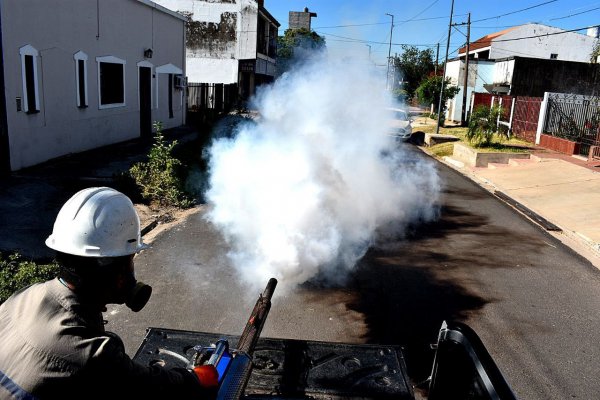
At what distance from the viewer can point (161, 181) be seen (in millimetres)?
10102

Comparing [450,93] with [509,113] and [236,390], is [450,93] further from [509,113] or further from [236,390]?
[236,390]

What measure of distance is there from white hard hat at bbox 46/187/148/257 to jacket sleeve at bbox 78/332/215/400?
366mm

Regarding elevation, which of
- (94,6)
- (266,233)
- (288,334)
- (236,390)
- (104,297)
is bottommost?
(288,334)

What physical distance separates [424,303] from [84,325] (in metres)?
4.65

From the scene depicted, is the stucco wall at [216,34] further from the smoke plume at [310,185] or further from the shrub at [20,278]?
the shrub at [20,278]

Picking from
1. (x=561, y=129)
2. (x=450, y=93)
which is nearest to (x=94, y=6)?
(x=561, y=129)

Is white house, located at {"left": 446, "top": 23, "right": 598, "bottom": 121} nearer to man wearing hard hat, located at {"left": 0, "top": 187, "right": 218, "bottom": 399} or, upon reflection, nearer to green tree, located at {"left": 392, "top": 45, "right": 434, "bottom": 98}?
green tree, located at {"left": 392, "top": 45, "right": 434, "bottom": 98}

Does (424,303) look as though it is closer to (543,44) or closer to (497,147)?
(497,147)

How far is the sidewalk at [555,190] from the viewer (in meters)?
9.41

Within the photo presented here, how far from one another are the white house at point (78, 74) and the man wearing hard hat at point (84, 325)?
31.4 feet

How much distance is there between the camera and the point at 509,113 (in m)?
23.0

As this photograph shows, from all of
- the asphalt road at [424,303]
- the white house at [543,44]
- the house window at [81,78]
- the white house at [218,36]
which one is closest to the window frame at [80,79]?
the house window at [81,78]

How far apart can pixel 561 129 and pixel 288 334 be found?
18.3m

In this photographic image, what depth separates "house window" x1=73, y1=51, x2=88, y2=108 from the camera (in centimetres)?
1292
